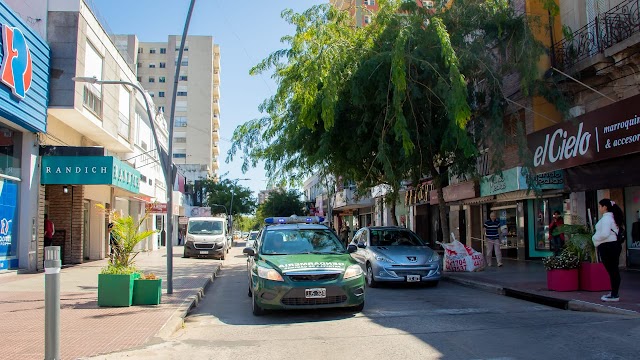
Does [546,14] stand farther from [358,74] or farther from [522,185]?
[358,74]

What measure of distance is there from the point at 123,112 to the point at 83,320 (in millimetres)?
16220

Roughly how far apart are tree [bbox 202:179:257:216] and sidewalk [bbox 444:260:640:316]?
5297cm

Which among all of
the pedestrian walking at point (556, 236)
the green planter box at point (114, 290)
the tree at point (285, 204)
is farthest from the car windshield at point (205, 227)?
the tree at point (285, 204)

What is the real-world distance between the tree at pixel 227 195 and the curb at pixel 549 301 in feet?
180

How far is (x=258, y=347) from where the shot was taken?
21.9ft

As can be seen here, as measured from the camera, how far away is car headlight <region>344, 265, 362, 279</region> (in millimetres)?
8562

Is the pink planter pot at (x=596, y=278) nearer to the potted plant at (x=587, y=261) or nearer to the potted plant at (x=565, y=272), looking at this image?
the potted plant at (x=587, y=261)

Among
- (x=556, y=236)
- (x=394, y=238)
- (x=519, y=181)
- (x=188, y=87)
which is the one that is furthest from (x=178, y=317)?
(x=188, y=87)

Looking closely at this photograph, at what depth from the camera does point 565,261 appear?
10.3 metres

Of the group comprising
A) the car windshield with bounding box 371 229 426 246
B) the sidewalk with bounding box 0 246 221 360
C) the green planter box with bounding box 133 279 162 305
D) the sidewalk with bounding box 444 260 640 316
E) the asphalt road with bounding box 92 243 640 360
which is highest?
the car windshield with bounding box 371 229 426 246

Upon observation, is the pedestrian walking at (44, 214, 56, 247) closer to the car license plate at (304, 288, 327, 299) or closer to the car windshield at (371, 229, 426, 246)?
the car windshield at (371, 229, 426, 246)

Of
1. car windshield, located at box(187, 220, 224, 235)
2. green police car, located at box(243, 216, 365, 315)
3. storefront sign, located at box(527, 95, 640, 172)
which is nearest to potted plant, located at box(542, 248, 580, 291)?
storefront sign, located at box(527, 95, 640, 172)

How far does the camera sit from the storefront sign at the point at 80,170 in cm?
1625

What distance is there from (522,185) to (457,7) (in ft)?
18.2
